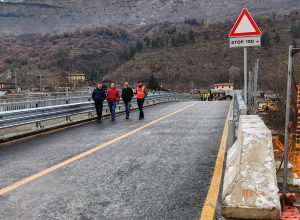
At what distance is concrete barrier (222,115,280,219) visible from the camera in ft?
14.2

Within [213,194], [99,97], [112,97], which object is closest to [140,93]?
[112,97]

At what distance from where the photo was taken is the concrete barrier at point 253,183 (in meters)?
4.34

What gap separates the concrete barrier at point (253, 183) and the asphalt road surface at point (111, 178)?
496 mm

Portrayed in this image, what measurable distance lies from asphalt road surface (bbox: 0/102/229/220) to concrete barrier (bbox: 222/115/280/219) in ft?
1.63

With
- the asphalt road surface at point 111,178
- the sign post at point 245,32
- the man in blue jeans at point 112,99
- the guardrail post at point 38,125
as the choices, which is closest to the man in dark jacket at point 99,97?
the man in blue jeans at point 112,99

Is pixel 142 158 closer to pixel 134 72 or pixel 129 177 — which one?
pixel 129 177

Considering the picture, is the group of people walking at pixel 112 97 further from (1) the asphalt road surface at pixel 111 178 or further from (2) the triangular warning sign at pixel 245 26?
(2) the triangular warning sign at pixel 245 26

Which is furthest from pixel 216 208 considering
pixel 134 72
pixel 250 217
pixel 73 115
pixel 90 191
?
pixel 134 72

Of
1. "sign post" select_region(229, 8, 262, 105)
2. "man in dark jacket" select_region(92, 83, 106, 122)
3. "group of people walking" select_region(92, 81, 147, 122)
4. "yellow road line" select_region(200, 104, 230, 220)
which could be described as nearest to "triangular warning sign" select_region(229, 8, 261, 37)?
"sign post" select_region(229, 8, 262, 105)

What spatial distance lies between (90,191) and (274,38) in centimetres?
20445

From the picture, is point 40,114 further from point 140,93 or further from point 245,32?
point 245,32

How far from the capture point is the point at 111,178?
21.0 ft

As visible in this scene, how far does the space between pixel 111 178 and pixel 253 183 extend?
2.56 meters

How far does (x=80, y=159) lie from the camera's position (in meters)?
8.00
